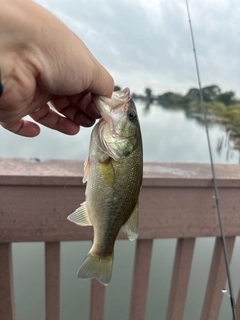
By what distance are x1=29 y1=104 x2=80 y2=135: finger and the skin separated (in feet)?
0.48

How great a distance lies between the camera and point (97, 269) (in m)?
0.79

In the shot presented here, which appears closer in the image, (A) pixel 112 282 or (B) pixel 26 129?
(B) pixel 26 129

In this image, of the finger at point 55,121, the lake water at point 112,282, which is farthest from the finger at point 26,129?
the lake water at point 112,282

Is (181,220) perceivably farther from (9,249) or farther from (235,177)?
(9,249)

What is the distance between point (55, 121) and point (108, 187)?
1.01 ft

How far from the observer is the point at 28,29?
55 centimetres

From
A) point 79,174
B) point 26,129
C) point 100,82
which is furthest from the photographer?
point 79,174

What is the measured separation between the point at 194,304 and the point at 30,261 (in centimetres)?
147

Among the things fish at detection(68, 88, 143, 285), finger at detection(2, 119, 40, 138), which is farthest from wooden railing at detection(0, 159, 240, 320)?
fish at detection(68, 88, 143, 285)

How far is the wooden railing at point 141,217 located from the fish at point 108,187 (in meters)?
0.28

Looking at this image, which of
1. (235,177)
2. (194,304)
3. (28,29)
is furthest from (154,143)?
(28,29)

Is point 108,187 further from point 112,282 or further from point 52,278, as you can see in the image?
point 112,282

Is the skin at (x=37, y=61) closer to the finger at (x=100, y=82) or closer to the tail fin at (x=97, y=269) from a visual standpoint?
the finger at (x=100, y=82)

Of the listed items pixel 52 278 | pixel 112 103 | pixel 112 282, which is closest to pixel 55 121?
pixel 112 103
